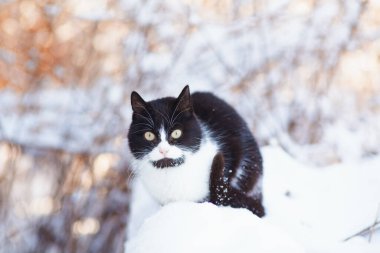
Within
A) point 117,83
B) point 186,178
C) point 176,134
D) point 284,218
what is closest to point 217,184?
point 186,178

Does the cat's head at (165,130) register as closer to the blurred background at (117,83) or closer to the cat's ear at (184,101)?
the cat's ear at (184,101)

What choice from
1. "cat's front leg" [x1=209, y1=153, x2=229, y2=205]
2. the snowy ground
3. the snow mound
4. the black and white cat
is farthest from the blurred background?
the snow mound

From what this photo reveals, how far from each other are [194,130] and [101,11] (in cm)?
179

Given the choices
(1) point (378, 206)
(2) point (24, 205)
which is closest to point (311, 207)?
(1) point (378, 206)

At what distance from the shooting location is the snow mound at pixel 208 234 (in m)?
1.34

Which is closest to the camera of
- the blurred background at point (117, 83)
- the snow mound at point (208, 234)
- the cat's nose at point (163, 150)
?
the snow mound at point (208, 234)

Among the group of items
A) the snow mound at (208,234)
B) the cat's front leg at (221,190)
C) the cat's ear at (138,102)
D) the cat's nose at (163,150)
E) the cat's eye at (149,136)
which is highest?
the cat's ear at (138,102)

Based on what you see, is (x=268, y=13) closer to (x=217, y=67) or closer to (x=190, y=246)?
(x=217, y=67)

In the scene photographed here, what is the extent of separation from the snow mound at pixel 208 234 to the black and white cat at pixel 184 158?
11.2 inches

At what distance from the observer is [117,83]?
3195mm

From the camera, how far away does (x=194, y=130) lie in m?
1.85

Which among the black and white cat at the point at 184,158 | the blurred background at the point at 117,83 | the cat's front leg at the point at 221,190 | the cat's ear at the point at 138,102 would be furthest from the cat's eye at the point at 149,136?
the blurred background at the point at 117,83

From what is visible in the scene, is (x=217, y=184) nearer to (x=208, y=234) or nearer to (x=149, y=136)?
(x=149, y=136)

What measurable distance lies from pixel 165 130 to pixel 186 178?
0.71 ft
